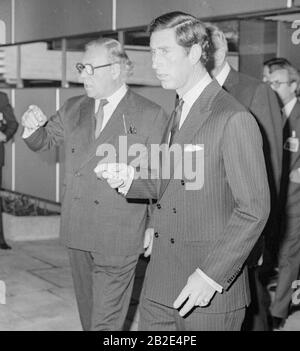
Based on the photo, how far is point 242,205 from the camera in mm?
2320

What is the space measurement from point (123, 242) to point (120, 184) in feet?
4.07

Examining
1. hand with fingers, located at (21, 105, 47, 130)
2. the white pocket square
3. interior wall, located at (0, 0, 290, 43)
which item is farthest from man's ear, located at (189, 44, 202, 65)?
interior wall, located at (0, 0, 290, 43)

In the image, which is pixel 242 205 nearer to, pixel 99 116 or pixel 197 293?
pixel 197 293

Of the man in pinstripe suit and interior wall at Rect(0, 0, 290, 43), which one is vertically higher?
interior wall at Rect(0, 0, 290, 43)

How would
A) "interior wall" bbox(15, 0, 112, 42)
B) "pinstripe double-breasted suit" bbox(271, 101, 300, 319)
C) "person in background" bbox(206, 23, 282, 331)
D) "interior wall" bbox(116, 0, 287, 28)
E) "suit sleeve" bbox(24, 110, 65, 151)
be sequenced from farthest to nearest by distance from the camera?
"interior wall" bbox(15, 0, 112, 42), "pinstripe double-breasted suit" bbox(271, 101, 300, 319), "interior wall" bbox(116, 0, 287, 28), "suit sleeve" bbox(24, 110, 65, 151), "person in background" bbox(206, 23, 282, 331)

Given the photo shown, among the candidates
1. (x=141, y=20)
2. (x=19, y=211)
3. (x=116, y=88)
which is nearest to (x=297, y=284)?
(x=116, y=88)

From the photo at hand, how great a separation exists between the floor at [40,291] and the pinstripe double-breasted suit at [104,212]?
1.16 m

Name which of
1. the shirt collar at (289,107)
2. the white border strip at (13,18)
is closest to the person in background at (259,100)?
the shirt collar at (289,107)

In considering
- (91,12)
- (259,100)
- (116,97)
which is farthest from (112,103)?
(91,12)

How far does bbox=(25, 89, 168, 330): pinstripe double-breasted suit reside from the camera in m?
3.79

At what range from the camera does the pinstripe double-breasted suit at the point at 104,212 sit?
379 centimetres

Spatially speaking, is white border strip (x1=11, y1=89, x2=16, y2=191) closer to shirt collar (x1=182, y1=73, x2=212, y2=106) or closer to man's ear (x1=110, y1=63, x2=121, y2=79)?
man's ear (x1=110, y1=63, x2=121, y2=79)

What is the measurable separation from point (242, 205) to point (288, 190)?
2941mm
